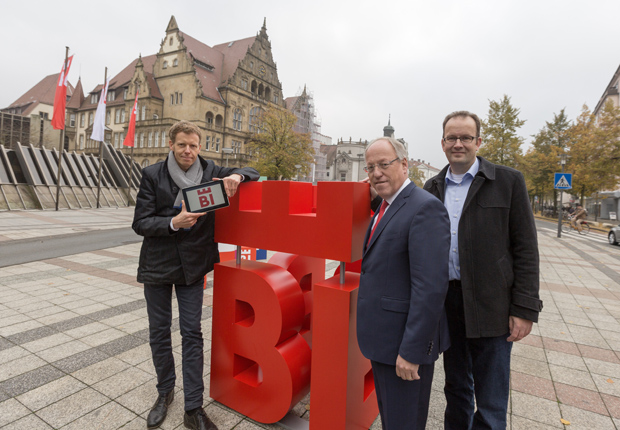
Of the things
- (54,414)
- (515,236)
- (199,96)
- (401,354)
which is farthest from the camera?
(199,96)

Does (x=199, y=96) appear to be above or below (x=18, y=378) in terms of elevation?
above

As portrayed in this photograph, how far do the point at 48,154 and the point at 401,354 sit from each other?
100.0 feet

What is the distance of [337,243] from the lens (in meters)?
2.31

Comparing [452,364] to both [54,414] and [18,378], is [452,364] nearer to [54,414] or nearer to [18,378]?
[54,414]

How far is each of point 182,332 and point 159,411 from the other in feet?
2.10

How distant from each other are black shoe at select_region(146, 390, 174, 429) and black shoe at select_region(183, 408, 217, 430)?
7.4 inches

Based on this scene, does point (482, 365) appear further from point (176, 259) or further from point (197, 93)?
point (197, 93)

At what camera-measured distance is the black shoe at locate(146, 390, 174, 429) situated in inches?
101

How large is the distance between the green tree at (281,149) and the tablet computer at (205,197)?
34.8 m

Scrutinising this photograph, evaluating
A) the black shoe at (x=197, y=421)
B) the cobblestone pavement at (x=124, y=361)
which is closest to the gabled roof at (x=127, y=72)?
the cobblestone pavement at (x=124, y=361)

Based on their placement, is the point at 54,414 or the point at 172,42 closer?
the point at 54,414

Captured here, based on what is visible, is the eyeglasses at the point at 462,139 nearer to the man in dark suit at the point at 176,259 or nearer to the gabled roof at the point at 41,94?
the man in dark suit at the point at 176,259

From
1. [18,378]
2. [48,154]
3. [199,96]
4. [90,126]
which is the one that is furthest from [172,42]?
[18,378]

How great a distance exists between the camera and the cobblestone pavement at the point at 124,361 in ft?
9.04
